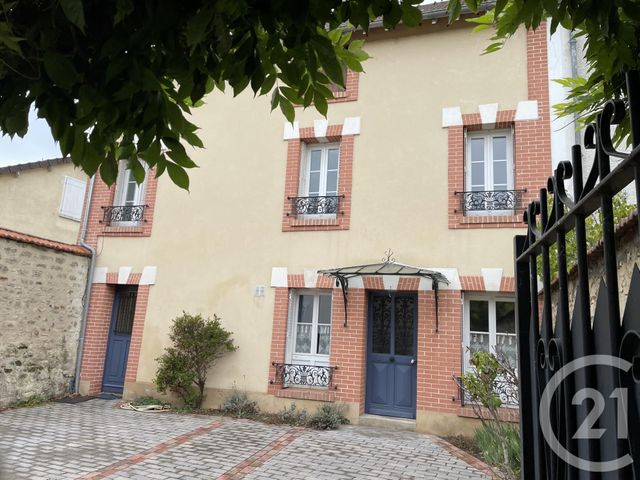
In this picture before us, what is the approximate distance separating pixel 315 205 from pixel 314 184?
0.56m

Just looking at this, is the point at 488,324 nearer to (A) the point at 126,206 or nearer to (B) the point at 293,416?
(B) the point at 293,416

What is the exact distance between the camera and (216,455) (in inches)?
236

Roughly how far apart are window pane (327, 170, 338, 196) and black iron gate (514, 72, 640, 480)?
7.82m

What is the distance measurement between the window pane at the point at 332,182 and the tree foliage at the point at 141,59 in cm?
728

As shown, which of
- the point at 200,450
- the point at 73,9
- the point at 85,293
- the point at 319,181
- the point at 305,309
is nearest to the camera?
Answer: the point at 73,9

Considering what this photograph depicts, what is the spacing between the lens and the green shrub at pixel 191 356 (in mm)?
8609

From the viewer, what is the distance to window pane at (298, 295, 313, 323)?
8.86 m

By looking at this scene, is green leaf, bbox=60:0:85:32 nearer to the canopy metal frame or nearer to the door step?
the canopy metal frame

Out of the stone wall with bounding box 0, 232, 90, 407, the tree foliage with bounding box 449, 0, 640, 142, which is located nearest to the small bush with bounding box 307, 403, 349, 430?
the stone wall with bounding box 0, 232, 90, 407

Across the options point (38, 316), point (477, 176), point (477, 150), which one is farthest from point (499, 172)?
point (38, 316)

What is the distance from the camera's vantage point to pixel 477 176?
27.5 feet

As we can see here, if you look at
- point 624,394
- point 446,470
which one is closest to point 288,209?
point 446,470

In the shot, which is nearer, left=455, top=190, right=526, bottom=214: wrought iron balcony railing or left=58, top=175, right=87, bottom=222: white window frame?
left=455, top=190, right=526, bottom=214: wrought iron balcony railing

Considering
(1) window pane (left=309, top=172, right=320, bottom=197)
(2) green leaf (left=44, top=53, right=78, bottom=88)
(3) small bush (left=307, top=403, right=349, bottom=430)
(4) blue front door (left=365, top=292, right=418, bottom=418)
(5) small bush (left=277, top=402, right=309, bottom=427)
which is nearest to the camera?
(2) green leaf (left=44, top=53, right=78, bottom=88)
